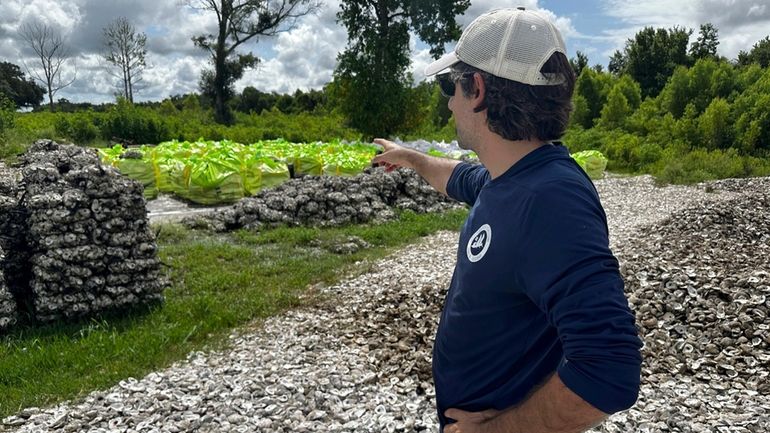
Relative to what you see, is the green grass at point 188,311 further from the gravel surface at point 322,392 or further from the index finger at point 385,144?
the index finger at point 385,144

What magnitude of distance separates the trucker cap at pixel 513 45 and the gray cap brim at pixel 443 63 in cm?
4

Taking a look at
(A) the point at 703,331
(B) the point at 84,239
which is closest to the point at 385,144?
(A) the point at 703,331

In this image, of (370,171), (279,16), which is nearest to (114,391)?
(370,171)

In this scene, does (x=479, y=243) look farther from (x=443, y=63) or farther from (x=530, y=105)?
(x=443, y=63)

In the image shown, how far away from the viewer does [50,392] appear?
4.62m

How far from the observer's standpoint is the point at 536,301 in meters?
1.45

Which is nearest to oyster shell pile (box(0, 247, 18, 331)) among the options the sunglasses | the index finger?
the index finger

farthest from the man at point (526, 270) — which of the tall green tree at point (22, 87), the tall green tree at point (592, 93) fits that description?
the tall green tree at point (22, 87)

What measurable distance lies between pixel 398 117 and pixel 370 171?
13.4m

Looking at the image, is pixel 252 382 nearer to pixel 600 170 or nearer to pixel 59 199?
pixel 59 199

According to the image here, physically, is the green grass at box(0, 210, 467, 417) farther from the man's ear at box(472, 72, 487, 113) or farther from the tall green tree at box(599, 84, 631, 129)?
the tall green tree at box(599, 84, 631, 129)

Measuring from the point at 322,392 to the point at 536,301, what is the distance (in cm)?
336

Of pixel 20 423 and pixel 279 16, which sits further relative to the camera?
pixel 279 16

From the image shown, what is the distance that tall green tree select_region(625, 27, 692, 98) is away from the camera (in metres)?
37.7
